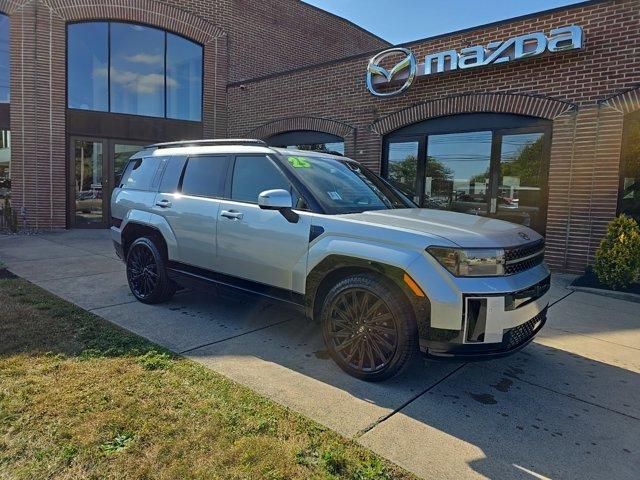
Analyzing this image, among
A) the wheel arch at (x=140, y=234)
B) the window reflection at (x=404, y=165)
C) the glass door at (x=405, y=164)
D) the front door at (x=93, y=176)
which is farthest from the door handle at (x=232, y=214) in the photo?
the front door at (x=93, y=176)

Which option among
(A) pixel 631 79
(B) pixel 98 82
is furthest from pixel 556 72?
(B) pixel 98 82

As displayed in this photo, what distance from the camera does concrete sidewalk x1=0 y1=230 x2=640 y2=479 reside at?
280 centimetres

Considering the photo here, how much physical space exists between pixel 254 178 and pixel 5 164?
11.1 metres

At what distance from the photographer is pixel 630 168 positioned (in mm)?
7582

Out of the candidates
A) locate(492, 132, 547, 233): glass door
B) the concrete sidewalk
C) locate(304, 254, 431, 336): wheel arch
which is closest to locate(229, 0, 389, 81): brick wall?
locate(492, 132, 547, 233): glass door

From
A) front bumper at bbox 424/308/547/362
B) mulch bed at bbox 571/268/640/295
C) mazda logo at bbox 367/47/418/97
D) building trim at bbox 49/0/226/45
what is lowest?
mulch bed at bbox 571/268/640/295

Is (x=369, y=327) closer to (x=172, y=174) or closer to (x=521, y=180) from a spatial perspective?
(x=172, y=174)

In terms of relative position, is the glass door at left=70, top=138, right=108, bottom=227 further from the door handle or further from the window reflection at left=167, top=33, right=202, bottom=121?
the door handle

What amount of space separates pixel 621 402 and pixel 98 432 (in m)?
3.68

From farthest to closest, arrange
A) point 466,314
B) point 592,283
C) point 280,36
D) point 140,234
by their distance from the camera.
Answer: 1. point 280,36
2. point 592,283
3. point 140,234
4. point 466,314

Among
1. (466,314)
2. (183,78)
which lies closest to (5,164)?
(183,78)

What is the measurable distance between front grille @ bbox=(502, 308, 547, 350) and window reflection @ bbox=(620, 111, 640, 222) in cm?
510

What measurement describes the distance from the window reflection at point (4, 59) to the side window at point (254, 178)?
35.7 ft

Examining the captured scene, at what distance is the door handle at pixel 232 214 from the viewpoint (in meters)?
4.50
